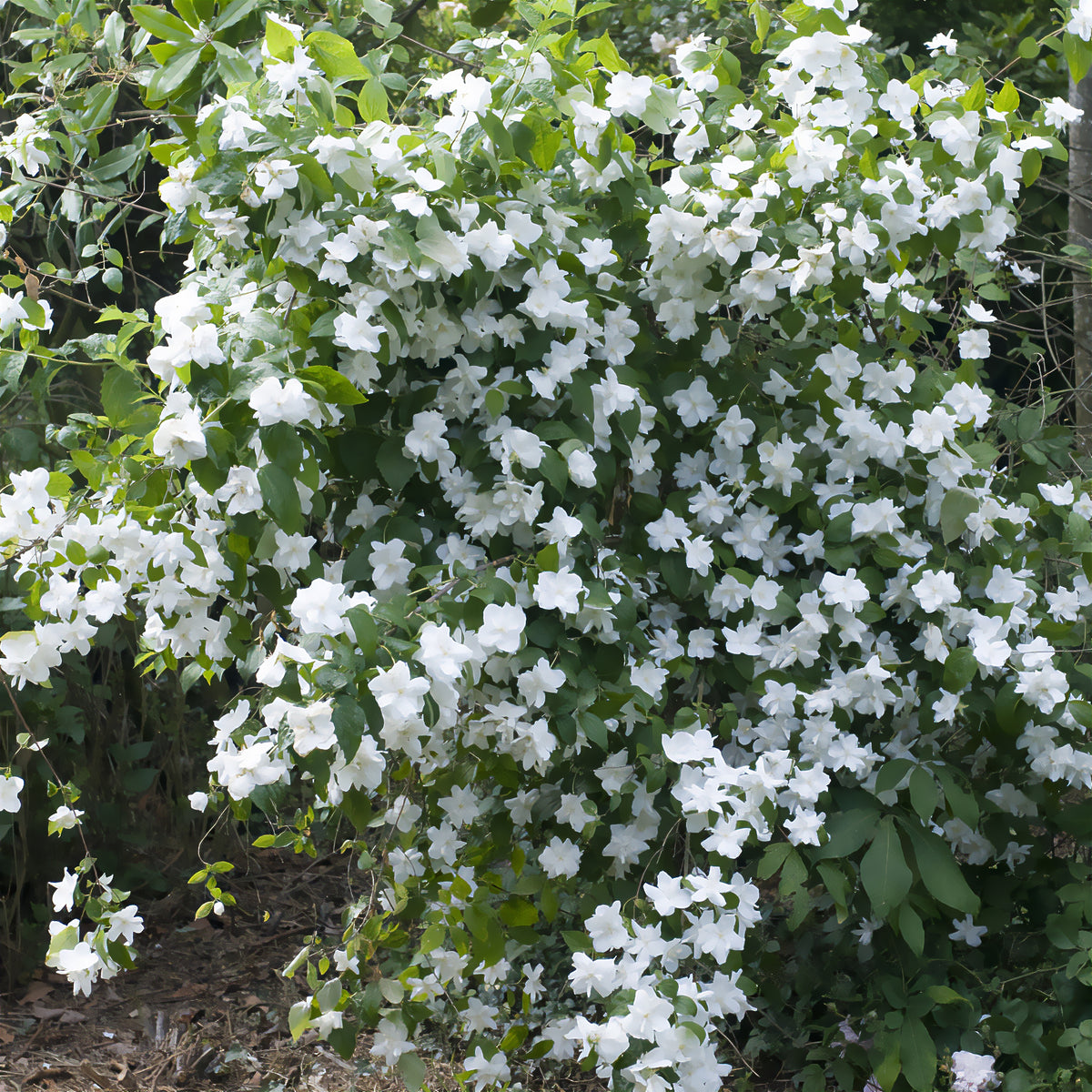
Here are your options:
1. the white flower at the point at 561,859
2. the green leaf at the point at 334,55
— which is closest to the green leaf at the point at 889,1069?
the white flower at the point at 561,859

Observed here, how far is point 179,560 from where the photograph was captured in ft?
4.99

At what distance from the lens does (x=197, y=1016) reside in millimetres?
2768

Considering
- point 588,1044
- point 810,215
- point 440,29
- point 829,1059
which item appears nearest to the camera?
point 588,1044

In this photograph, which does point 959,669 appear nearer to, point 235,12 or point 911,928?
point 911,928

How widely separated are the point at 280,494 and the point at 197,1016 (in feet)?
6.70

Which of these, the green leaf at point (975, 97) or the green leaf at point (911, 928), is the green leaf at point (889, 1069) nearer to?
the green leaf at point (911, 928)

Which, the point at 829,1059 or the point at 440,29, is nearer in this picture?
the point at 829,1059

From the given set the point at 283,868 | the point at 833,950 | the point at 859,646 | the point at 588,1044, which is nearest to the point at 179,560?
the point at 588,1044

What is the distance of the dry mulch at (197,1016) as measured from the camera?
2488 millimetres

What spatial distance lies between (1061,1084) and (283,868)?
7.69ft

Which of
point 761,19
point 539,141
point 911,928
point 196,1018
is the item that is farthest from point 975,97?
point 196,1018

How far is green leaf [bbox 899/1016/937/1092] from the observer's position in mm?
1971

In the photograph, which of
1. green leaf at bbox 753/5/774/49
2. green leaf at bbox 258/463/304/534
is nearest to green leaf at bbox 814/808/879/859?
green leaf at bbox 258/463/304/534

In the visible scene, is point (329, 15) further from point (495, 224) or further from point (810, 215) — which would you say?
point (810, 215)
